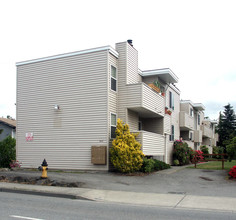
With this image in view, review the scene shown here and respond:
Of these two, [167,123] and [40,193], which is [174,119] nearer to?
[167,123]

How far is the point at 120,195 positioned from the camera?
1115cm

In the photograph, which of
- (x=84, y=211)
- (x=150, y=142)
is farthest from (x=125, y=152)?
(x=84, y=211)

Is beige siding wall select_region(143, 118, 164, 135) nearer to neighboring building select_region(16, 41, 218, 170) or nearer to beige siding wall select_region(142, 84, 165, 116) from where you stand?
beige siding wall select_region(142, 84, 165, 116)

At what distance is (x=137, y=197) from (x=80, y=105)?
8.70 metres

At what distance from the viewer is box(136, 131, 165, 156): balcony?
58.9 feet

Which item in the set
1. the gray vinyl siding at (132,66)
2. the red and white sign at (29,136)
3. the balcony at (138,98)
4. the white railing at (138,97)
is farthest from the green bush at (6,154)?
the gray vinyl siding at (132,66)

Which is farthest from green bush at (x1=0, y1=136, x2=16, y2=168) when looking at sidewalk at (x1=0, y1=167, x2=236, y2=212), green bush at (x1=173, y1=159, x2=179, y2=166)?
green bush at (x1=173, y1=159, x2=179, y2=166)

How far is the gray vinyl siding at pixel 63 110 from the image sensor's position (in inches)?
702

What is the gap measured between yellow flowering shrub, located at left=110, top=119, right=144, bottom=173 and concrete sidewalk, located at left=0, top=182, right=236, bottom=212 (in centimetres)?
459

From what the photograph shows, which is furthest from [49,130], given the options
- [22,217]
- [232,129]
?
[232,129]

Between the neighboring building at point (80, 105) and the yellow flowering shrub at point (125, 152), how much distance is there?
70 centimetres

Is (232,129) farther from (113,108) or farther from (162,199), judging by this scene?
(162,199)

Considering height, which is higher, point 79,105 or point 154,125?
point 79,105

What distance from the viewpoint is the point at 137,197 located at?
35.5 ft
